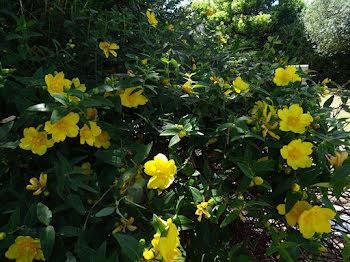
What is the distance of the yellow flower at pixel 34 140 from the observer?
2.23ft

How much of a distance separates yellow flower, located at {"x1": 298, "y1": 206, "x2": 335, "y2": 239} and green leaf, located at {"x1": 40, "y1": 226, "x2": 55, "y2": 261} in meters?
0.56

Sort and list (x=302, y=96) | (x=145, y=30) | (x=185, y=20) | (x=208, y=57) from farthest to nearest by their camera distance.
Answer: (x=185, y=20), (x=208, y=57), (x=145, y=30), (x=302, y=96)

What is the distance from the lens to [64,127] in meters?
0.67

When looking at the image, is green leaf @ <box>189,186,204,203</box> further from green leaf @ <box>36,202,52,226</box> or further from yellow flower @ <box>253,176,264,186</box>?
green leaf @ <box>36,202,52,226</box>

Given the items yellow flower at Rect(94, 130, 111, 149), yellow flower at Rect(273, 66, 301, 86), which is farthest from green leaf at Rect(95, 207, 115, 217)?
yellow flower at Rect(273, 66, 301, 86)

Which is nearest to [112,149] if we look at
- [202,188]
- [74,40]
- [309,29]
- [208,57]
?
[202,188]

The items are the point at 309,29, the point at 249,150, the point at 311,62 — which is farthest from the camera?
the point at 309,29

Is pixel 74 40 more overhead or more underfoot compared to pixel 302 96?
more underfoot

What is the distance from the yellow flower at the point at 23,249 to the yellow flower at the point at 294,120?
0.67m

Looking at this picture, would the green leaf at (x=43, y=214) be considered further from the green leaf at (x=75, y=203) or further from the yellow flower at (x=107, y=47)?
the yellow flower at (x=107, y=47)

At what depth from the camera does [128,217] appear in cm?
71

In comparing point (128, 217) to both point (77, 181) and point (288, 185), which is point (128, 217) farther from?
point (288, 185)

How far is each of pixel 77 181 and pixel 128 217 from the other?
17 cm

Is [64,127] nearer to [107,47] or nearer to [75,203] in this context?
[75,203]
